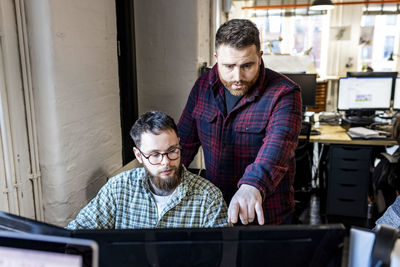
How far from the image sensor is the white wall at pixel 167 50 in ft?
9.61

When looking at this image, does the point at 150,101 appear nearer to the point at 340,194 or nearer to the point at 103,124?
the point at 103,124

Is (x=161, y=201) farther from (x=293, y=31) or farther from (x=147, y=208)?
(x=293, y=31)

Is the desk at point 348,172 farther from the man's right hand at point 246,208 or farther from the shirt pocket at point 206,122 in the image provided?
the man's right hand at point 246,208

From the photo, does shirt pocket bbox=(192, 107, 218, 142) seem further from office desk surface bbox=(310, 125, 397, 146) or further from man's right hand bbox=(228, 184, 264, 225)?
office desk surface bbox=(310, 125, 397, 146)

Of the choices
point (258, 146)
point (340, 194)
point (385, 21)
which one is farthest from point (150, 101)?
point (385, 21)

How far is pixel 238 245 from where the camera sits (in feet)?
2.19

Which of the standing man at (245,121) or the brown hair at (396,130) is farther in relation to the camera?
the brown hair at (396,130)

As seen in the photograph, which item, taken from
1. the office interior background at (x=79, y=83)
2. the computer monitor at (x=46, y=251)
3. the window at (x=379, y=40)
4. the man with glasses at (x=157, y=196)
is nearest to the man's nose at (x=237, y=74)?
the man with glasses at (x=157, y=196)

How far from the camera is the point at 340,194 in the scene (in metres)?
3.43

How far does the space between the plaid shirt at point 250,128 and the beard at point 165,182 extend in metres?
0.24

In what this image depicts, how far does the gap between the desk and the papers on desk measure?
0.05 m

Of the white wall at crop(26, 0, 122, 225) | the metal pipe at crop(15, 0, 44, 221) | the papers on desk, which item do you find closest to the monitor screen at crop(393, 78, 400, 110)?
the papers on desk

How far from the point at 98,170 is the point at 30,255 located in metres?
1.55

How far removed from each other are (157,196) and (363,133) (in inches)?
101
